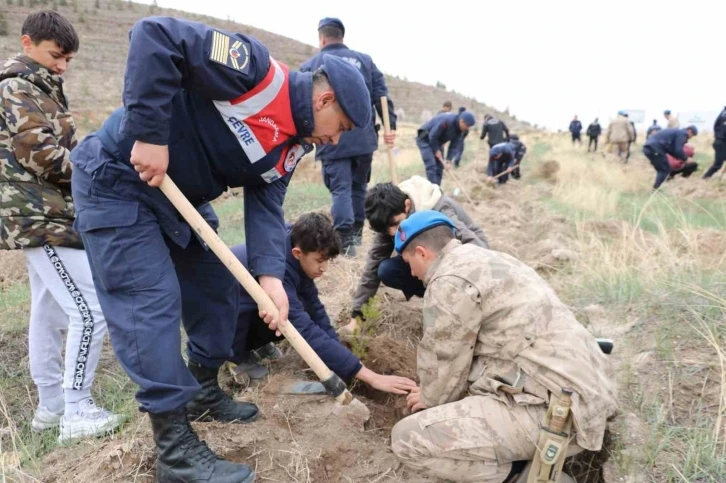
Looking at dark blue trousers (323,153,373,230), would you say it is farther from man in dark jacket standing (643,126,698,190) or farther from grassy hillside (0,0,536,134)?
grassy hillside (0,0,536,134)

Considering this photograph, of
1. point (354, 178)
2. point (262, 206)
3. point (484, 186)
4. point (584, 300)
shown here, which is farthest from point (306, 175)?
point (262, 206)

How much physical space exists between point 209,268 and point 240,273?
0.85 ft

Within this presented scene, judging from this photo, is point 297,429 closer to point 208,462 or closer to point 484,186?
point 208,462

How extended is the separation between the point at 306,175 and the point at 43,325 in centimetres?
1124

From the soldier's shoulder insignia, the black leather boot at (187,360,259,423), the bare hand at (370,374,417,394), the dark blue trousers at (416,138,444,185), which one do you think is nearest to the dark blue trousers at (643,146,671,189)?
the dark blue trousers at (416,138,444,185)

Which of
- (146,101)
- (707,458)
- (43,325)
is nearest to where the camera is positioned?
(146,101)

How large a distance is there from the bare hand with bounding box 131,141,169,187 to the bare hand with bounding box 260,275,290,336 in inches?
26.5

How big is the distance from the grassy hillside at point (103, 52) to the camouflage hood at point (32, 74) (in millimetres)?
16510

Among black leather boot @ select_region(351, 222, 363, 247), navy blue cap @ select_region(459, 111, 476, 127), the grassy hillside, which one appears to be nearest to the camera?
black leather boot @ select_region(351, 222, 363, 247)

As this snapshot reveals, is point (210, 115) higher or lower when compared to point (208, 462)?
higher

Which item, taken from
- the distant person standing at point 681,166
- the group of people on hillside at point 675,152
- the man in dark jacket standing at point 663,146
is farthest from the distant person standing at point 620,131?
the man in dark jacket standing at point 663,146

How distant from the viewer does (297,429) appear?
2383 mm

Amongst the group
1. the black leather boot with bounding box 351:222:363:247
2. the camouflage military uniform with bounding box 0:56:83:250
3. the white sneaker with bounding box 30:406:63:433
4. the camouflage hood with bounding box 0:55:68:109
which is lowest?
the white sneaker with bounding box 30:406:63:433

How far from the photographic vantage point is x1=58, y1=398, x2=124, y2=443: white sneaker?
2.37m
